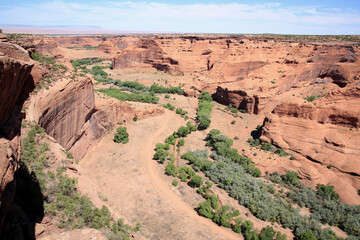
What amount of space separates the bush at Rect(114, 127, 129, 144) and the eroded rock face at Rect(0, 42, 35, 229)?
76.3ft

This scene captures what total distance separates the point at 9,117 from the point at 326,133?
31.0 meters

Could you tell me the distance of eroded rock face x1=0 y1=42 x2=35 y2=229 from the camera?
578 centimetres

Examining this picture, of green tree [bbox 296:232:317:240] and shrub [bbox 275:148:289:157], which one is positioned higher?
shrub [bbox 275:148:289:157]

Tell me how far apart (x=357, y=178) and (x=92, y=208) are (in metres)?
26.9

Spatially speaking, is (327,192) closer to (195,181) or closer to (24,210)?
(195,181)

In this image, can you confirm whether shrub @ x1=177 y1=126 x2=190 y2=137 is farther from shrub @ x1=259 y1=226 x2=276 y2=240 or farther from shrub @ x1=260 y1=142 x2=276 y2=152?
shrub @ x1=259 y1=226 x2=276 y2=240

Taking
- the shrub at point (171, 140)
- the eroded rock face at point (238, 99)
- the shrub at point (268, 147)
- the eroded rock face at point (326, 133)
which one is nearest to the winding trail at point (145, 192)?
the shrub at point (171, 140)

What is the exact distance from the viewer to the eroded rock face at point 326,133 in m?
23.2

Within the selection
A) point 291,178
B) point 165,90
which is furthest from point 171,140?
point 165,90

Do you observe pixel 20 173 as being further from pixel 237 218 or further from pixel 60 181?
pixel 237 218

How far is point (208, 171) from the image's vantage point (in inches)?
1006

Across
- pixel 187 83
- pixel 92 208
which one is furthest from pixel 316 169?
pixel 187 83

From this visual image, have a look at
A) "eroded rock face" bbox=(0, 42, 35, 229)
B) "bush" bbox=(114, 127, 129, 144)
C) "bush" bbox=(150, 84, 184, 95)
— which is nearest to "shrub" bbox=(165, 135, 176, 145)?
"bush" bbox=(114, 127, 129, 144)

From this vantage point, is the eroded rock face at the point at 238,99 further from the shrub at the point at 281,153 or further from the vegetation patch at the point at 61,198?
the vegetation patch at the point at 61,198
